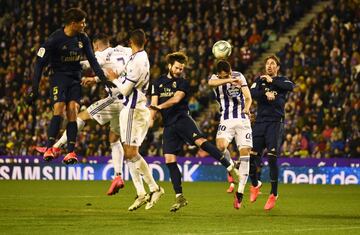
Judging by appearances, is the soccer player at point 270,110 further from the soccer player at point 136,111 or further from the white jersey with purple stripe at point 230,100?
the soccer player at point 136,111

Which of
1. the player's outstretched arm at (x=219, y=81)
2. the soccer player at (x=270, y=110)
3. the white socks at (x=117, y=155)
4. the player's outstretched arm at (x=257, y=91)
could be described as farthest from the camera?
the white socks at (x=117, y=155)

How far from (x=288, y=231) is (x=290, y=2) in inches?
931

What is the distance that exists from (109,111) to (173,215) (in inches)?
128

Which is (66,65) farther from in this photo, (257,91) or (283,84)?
(283,84)

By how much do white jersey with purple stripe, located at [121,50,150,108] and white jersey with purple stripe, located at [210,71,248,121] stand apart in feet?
6.80

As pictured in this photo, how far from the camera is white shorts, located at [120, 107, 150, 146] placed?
14.5 metres

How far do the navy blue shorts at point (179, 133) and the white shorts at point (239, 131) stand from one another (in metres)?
1.43

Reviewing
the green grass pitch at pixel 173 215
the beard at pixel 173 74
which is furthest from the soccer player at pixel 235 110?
the green grass pitch at pixel 173 215

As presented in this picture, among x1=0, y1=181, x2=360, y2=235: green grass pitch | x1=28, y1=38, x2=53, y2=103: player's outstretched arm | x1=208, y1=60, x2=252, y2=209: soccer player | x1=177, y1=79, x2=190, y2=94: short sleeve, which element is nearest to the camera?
x1=0, y1=181, x2=360, y2=235: green grass pitch

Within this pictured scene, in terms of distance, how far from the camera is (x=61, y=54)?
14.5 metres

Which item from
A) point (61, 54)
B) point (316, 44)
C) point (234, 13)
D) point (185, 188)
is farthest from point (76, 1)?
point (61, 54)

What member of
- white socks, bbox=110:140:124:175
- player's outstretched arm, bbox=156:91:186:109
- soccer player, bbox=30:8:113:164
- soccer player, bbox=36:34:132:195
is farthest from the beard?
white socks, bbox=110:140:124:175

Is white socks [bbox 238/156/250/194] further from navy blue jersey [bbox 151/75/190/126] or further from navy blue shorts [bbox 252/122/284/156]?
navy blue jersey [bbox 151/75/190/126]

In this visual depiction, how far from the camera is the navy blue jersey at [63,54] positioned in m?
14.2
